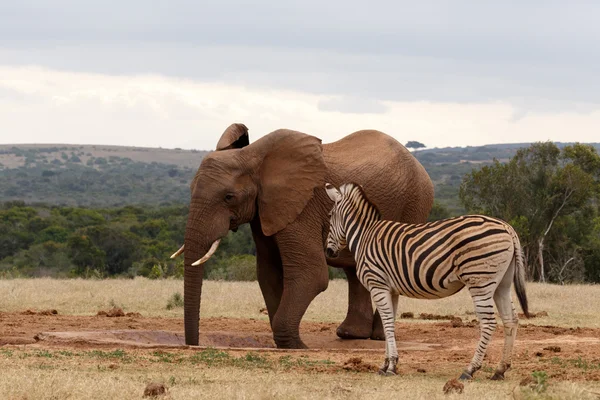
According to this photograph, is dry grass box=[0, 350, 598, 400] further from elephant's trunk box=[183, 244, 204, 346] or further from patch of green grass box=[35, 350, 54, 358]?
elephant's trunk box=[183, 244, 204, 346]

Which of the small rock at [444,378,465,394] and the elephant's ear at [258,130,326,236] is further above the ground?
the elephant's ear at [258,130,326,236]

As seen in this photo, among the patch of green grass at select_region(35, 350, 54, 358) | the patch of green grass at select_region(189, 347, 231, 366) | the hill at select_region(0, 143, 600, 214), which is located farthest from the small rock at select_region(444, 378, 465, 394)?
the hill at select_region(0, 143, 600, 214)

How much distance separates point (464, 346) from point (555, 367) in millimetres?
2795

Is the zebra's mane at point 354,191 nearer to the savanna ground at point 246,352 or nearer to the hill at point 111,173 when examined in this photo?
the savanna ground at point 246,352

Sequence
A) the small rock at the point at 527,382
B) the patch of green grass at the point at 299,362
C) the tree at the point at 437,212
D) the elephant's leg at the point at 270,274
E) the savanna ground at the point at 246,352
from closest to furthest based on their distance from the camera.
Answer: the savanna ground at the point at 246,352
the small rock at the point at 527,382
the patch of green grass at the point at 299,362
the elephant's leg at the point at 270,274
the tree at the point at 437,212

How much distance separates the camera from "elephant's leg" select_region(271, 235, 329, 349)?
13430 millimetres

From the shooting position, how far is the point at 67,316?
56.5ft

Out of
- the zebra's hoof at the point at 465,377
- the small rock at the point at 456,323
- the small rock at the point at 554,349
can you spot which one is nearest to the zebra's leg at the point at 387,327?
the zebra's hoof at the point at 465,377

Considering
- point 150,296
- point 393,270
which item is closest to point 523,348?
point 393,270

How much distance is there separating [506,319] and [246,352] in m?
3.48

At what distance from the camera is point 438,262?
410 inches

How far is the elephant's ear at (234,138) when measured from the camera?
46.3 feet

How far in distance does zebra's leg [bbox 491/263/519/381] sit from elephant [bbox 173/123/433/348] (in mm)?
3469

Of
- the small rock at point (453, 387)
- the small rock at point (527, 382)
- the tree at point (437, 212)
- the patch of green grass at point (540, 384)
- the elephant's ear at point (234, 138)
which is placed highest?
the elephant's ear at point (234, 138)
